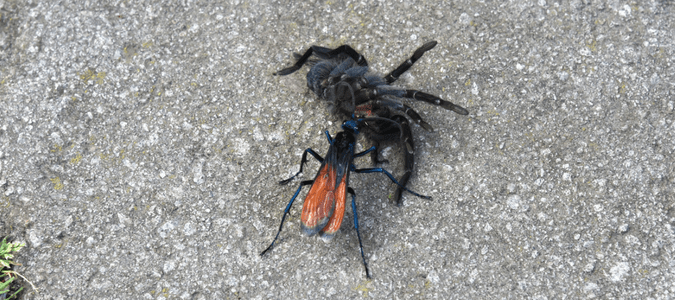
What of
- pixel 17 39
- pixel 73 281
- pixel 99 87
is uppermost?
pixel 17 39

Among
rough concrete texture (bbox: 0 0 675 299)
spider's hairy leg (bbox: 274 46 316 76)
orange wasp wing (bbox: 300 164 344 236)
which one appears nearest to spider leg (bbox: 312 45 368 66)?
spider's hairy leg (bbox: 274 46 316 76)

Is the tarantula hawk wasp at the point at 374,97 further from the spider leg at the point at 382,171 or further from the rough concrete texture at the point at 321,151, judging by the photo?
the rough concrete texture at the point at 321,151

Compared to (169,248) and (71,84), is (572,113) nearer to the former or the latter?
(169,248)

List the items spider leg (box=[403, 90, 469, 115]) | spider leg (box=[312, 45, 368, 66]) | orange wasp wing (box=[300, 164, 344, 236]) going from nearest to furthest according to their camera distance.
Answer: orange wasp wing (box=[300, 164, 344, 236]) → spider leg (box=[403, 90, 469, 115]) → spider leg (box=[312, 45, 368, 66])

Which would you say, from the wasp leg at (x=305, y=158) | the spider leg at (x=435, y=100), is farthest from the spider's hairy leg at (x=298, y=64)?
the spider leg at (x=435, y=100)

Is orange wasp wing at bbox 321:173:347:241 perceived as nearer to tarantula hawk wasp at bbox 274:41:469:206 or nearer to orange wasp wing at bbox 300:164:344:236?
orange wasp wing at bbox 300:164:344:236

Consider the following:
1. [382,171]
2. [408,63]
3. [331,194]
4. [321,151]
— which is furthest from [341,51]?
[331,194]

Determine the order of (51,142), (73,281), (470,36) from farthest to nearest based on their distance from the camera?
(470,36) < (51,142) < (73,281)

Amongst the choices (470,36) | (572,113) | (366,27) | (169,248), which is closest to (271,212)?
(169,248)

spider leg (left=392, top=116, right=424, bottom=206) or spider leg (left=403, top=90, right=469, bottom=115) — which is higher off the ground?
spider leg (left=403, top=90, right=469, bottom=115)
